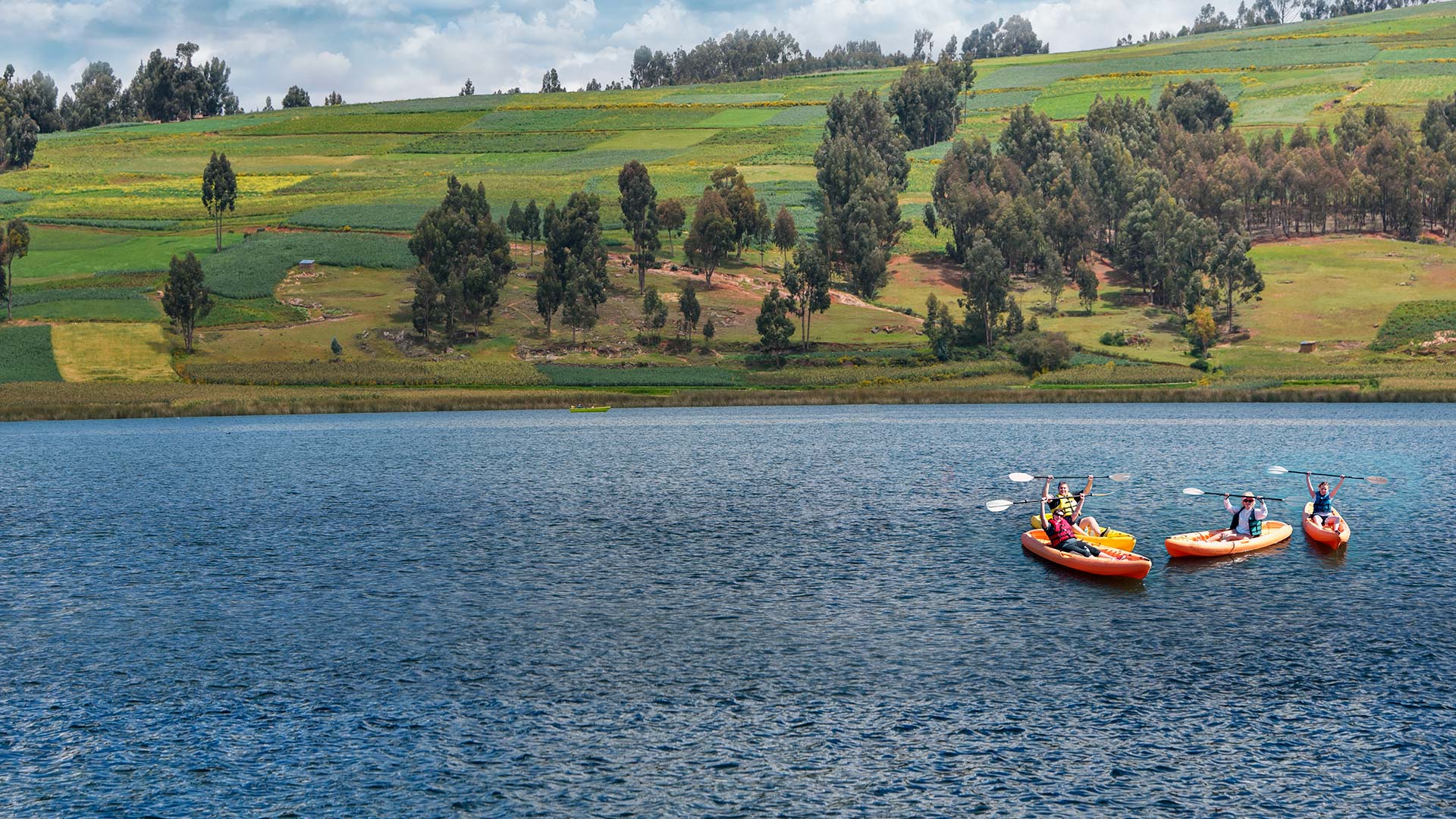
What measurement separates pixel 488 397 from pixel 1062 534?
10940cm

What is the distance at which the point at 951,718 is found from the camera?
42.4 m

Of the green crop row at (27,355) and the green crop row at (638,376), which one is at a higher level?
the green crop row at (27,355)

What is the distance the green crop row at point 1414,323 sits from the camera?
182 meters

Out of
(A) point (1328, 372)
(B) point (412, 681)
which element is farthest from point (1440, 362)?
(B) point (412, 681)

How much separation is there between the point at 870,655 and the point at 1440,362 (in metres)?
152

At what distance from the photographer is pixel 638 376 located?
180625mm

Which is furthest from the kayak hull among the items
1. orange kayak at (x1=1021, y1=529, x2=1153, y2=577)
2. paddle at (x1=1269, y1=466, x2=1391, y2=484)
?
paddle at (x1=1269, y1=466, x2=1391, y2=484)

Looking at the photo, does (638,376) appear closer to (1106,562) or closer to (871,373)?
(871,373)

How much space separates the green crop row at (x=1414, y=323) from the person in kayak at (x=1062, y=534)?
137 metres

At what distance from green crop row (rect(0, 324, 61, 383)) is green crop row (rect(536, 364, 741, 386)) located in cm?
6600

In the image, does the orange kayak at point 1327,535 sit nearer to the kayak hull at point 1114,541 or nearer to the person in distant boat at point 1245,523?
the person in distant boat at point 1245,523

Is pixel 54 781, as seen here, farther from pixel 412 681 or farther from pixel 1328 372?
pixel 1328 372

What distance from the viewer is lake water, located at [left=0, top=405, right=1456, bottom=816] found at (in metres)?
37.2

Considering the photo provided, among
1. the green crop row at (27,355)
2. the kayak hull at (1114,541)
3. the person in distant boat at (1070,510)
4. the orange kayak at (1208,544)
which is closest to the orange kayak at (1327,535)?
the orange kayak at (1208,544)
